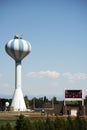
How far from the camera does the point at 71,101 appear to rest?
85500mm

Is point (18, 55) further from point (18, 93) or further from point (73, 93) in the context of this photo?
point (73, 93)

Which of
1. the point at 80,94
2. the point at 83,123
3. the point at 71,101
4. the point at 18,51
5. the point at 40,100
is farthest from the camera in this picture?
the point at 40,100

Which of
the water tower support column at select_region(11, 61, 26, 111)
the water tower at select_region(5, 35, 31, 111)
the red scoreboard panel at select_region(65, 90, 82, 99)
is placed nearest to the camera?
the red scoreboard panel at select_region(65, 90, 82, 99)

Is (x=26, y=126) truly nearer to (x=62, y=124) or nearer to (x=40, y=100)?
(x=62, y=124)

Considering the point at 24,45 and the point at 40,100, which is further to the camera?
the point at 40,100

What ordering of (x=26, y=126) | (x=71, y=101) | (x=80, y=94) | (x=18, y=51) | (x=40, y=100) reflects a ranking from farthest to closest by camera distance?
(x=40, y=100) → (x=18, y=51) → (x=71, y=101) → (x=80, y=94) → (x=26, y=126)

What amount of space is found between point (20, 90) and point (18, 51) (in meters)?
10.2

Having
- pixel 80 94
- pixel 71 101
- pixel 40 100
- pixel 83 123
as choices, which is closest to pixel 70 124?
pixel 83 123

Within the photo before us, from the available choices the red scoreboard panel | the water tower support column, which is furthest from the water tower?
the red scoreboard panel

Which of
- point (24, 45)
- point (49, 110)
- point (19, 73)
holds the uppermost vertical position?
point (24, 45)

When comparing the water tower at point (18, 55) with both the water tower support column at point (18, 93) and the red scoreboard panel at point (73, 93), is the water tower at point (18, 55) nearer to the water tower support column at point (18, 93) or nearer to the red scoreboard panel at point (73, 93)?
the water tower support column at point (18, 93)

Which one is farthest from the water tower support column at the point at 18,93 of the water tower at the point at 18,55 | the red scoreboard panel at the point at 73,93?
the red scoreboard panel at the point at 73,93

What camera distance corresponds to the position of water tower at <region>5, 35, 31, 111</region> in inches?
3792

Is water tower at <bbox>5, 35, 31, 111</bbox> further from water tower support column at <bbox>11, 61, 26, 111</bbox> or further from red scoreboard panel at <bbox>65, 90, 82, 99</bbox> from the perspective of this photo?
red scoreboard panel at <bbox>65, 90, 82, 99</bbox>
